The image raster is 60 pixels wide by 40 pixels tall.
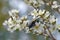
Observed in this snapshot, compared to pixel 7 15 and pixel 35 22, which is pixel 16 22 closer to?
pixel 35 22

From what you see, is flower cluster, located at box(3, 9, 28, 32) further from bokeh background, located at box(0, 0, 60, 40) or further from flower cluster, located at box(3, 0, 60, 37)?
bokeh background, located at box(0, 0, 60, 40)

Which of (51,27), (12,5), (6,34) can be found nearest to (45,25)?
(51,27)

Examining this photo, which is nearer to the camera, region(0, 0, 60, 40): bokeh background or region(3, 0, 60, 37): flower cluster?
region(3, 0, 60, 37): flower cluster

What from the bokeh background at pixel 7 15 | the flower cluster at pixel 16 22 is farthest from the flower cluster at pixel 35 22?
the bokeh background at pixel 7 15

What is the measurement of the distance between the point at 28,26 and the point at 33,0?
115mm

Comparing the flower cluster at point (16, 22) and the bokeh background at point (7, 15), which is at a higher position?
the bokeh background at point (7, 15)

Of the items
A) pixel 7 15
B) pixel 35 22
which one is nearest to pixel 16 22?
pixel 35 22

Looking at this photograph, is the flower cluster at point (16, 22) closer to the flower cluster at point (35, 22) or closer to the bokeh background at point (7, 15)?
the flower cluster at point (35, 22)

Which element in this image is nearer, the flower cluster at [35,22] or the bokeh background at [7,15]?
the flower cluster at [35,22]

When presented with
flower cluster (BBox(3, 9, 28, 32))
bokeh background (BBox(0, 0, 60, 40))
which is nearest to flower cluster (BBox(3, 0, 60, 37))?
flower cluster (BBox(3, 9, 28, 32))

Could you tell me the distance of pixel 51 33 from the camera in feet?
3.51

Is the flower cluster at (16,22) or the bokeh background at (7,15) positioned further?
the bokeh background at (7,15)

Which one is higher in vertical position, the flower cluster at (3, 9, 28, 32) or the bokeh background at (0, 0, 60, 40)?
the bokeh background at (0, 0, 60, 40)

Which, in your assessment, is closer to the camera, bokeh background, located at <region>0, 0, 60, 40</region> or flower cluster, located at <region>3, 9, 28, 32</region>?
Answer: flower cluster, located at <region>3, 9, 28, 32</region>
